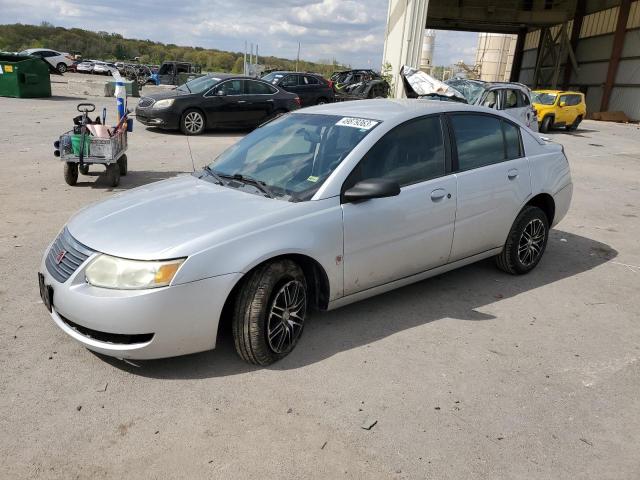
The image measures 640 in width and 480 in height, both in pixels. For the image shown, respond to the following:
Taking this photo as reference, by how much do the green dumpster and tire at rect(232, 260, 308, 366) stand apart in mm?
20123

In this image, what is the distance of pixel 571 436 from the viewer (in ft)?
9.26

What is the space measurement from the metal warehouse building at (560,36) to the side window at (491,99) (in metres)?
11.5

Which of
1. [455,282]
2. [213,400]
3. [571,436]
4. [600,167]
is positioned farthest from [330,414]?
[600,167]

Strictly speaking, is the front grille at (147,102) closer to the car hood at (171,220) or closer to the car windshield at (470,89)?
the car windshield at (470,89)

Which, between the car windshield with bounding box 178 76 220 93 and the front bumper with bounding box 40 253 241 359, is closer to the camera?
the front bumper with bounding box 40 253 241 359

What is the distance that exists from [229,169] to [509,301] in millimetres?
2599

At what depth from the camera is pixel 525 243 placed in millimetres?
4996

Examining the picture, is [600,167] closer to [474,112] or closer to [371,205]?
[474,112]

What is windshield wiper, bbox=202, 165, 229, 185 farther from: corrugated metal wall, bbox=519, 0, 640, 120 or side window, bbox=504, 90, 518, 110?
corrugated metal wall, bbox=519, 0, 640, 120

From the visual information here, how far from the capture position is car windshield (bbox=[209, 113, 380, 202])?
12.0ft

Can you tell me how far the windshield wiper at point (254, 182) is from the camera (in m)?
3.62

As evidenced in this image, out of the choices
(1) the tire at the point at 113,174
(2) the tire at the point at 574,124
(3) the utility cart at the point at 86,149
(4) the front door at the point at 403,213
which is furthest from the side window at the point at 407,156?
(2) the tire at the point at 574,124

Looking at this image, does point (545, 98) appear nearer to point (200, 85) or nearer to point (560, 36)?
point (200, 85)

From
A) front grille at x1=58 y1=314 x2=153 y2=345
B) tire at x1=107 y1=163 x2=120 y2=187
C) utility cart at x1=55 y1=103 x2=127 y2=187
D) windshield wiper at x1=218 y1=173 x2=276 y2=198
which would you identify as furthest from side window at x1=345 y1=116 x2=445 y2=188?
tire at x1=107 y1=163 x2=120 y2=187
